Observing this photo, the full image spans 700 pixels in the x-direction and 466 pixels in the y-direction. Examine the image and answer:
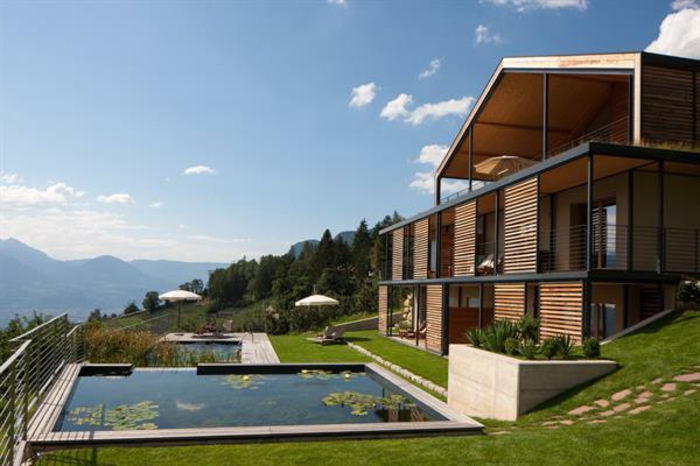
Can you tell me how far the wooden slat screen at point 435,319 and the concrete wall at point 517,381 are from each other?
8526 millimetres

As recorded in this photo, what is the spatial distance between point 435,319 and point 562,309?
713 centimetres

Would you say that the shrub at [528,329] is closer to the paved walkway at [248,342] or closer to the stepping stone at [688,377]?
the stepping stone at [688,377]

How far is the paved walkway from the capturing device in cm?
1659

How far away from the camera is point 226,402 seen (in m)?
10.9

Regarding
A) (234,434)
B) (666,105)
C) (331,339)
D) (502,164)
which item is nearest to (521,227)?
(502,164)

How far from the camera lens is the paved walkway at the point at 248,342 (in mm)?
16594

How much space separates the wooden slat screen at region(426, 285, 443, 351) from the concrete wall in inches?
336

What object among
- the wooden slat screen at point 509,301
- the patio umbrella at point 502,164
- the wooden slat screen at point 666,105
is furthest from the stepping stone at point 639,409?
the patio umbrella at point 502,164

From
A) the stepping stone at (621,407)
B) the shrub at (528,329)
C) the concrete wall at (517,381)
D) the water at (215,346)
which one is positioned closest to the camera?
the stepping stone at (621,407)

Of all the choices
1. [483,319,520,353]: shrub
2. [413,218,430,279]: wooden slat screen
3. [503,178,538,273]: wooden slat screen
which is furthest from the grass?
[413,218,430,279]: wooden slat screen

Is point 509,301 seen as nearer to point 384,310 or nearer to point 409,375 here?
point 409,375

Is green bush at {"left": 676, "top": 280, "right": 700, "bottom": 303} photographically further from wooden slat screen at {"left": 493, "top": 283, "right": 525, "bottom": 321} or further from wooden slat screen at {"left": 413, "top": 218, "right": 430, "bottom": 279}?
wooden slat screen at {"left": 413, "top": 218, "right": 430, "bottom": 279}

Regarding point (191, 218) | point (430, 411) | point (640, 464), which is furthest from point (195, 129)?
point (191, 218)

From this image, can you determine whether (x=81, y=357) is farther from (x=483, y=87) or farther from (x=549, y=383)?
(x=483, y=87)
